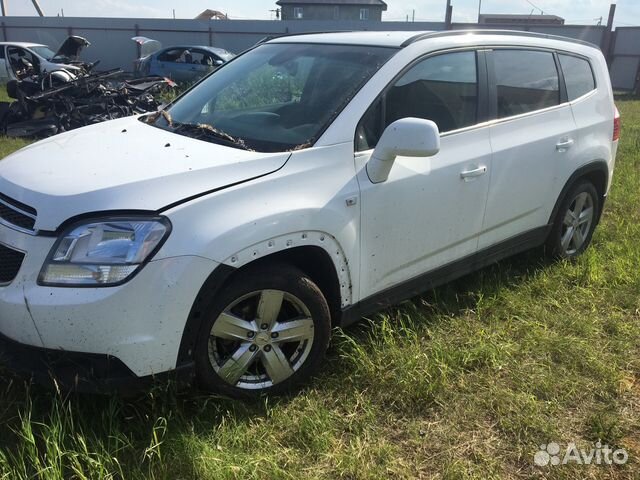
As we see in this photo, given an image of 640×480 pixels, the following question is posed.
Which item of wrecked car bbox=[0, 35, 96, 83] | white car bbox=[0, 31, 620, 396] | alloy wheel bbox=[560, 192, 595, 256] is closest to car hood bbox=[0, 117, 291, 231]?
white car bbox=[0, 31, 620, 396]

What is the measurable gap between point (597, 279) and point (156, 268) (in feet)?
11.1

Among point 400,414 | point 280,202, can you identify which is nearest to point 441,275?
point 400,414

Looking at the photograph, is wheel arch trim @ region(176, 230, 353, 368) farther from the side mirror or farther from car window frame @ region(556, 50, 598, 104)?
car window frame @ region(556, 50, 598, 104)

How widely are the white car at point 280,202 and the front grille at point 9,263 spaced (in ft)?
0.03

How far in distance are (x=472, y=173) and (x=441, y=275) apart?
64cm

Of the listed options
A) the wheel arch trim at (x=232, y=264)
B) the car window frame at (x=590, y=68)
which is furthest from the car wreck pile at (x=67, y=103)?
the wheel arch trim at (x=232, y=264)

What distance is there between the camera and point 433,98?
3309 mm

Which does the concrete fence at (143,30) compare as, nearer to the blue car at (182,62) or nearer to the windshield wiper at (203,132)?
the blue car at (182,62)

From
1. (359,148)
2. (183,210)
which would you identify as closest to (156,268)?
(183,210)

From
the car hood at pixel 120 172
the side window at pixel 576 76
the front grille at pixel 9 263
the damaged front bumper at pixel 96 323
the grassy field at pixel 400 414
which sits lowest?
the grassy field at pixel 400 414

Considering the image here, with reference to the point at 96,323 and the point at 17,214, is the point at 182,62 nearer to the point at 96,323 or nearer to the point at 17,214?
the point at 17,214

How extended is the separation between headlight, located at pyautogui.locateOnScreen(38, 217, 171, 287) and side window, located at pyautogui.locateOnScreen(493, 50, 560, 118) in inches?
95.6

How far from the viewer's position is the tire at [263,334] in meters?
2.50

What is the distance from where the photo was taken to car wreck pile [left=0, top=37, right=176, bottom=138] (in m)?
9.53
